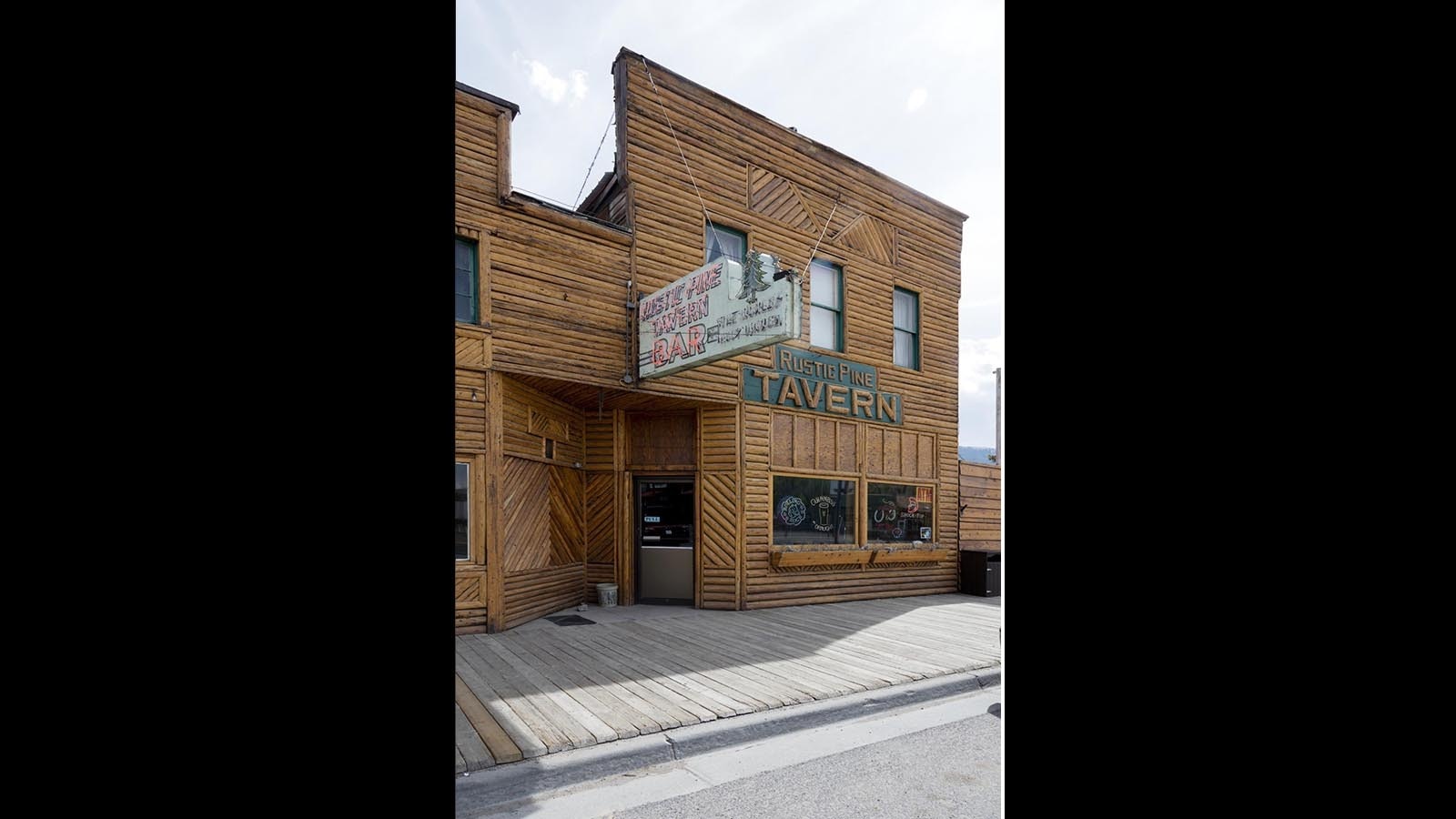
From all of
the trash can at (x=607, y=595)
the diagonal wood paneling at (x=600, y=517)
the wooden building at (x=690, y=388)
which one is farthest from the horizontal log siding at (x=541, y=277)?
the trash can at (x=607, y=595)

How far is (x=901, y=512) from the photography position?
→ 12.7m

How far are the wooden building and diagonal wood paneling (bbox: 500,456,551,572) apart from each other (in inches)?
1.3

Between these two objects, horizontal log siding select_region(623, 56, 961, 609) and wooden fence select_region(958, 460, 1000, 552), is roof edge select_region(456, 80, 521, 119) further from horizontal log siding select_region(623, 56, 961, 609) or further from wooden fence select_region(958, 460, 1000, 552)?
wooden fence select_region(958, 460, 1000, 552)

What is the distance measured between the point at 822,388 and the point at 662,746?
25.4 ft

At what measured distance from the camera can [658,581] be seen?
10.8 metres

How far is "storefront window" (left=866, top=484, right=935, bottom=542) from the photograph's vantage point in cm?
1237

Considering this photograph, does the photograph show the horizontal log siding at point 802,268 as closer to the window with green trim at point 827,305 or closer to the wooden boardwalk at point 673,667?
the window with green trim at point 827,305

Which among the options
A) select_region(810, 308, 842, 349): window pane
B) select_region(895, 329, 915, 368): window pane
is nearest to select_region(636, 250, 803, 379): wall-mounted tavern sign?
select_region(810, 308, 842, 349): window pane

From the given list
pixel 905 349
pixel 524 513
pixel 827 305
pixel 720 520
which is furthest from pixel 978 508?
pixel 524 513

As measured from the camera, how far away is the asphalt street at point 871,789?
13.2ft

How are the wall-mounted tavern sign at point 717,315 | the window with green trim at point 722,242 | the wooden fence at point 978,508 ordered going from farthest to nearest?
1. the wooden fence at point 978,508
2. the window with green trim at point 722,242
3. the wall-mounted tavern sign at point 717,315

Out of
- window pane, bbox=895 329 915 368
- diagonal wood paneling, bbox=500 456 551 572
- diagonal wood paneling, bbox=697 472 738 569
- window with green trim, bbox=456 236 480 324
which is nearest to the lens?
window with green trim, bbox=456 236 480 324
